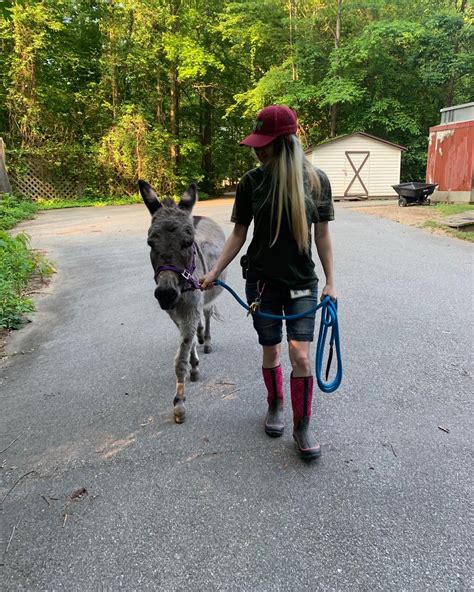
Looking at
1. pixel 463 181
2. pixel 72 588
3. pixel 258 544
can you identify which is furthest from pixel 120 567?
pixel 463 181

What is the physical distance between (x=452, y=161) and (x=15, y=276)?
17.8 meters

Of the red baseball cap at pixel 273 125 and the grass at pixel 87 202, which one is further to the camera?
the grass at pixel 87 202

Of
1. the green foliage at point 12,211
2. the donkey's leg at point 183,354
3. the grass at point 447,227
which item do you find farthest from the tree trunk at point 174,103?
the donkey's leg at point 183,354

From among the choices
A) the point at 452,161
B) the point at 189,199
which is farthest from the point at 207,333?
the point at 452,161

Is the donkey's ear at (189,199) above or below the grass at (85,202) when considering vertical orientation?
above

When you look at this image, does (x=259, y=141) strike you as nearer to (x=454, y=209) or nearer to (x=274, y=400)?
(x=274, y=400)

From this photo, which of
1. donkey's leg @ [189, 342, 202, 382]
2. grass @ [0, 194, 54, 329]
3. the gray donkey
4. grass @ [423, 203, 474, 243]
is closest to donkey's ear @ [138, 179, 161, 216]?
the gray donkey

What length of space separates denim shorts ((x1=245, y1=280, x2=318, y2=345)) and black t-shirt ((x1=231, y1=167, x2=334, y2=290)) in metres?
0.08

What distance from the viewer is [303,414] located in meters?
2.94

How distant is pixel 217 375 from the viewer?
4.29 m

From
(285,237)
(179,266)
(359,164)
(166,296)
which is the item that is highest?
(359,164)

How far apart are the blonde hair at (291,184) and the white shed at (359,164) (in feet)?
76.0

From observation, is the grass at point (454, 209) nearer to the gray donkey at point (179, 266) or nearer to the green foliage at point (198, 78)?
the green foliage at point (198, 78)

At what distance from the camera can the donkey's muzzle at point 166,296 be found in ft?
9.71
